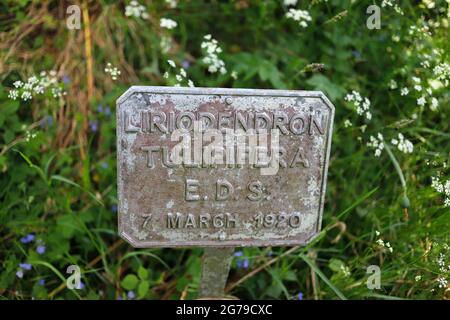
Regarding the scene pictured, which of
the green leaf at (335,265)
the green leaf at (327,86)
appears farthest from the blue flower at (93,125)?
the green leaf at (335,265)

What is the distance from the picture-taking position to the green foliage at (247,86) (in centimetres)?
195

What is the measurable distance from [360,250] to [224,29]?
1.42 metres

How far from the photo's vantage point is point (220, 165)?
1.54 m

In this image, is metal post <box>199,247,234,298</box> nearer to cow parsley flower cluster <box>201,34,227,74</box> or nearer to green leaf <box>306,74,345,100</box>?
cow parsley flower cluster <box>201,34,227,74</box>

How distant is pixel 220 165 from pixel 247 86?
1001mm

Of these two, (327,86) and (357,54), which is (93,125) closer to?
(327,86)

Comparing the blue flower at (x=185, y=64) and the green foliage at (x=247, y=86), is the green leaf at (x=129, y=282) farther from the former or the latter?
the blue flower at (x=185, y=64)

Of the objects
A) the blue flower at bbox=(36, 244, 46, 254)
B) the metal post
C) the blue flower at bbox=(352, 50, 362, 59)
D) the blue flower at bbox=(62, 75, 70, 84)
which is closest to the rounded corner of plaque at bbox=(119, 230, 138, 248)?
the metal post

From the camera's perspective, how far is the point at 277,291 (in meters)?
2.08

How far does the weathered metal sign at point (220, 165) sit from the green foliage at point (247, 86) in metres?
0.33

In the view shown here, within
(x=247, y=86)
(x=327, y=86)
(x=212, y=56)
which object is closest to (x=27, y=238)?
(x=212, y=56)

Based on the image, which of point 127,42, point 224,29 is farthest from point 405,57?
point 127,42
